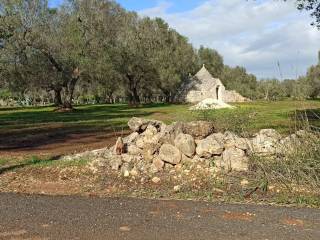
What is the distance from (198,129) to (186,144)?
2.61ft

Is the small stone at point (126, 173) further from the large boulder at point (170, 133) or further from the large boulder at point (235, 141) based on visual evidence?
the large boulder at point (235, 141)

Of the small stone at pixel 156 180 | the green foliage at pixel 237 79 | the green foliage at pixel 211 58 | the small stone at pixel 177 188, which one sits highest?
the green foliage at pixel 211 58

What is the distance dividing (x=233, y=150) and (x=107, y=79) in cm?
4633

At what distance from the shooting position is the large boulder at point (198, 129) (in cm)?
1197

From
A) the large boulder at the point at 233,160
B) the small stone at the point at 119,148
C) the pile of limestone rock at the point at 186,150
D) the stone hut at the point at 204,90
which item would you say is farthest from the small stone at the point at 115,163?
the stone hut at the point at 204,90

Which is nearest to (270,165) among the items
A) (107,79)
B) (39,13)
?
(39,13)

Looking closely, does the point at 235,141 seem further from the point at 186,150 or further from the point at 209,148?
the point at 186,150

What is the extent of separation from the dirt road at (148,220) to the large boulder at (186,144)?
106 inches

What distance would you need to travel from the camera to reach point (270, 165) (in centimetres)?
1043

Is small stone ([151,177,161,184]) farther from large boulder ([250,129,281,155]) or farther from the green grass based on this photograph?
the green grass

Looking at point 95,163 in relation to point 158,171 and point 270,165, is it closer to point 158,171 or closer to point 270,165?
point 158,171

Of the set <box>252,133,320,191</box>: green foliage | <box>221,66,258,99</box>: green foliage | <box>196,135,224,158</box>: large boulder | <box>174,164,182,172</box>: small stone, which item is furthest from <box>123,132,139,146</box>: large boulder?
<box>221,66,258,99</box>: green foliage

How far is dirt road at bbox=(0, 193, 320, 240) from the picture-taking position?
6.68 metres

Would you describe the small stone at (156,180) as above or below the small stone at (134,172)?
below
